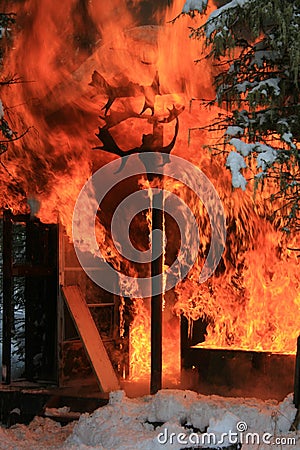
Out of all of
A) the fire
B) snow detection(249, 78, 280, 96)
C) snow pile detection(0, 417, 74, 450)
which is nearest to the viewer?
snow detection(249, 78, 280, 96)

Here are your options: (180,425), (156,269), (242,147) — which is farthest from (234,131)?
(180,425)

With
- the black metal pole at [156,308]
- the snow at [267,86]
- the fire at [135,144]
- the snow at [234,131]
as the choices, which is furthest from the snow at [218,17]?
the black metal pole at [156,308]

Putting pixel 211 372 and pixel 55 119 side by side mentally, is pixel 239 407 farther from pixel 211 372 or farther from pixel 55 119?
pixel 55 119

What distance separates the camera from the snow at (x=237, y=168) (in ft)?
20.3

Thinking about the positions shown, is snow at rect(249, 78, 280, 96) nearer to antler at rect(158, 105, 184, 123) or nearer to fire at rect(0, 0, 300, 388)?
fire at rect(0, 0, 300, 388)

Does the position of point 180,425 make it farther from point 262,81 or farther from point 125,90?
point 125,90

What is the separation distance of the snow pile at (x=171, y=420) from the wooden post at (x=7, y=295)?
2818 millimetres

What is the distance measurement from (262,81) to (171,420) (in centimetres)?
360

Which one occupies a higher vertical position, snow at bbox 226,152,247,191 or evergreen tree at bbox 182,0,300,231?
evergreen tree at bbox 182,0,300,231

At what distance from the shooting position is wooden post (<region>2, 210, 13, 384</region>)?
10008mm

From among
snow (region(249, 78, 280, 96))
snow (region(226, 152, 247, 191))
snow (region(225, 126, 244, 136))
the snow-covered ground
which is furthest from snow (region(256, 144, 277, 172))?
the snow-covered ground

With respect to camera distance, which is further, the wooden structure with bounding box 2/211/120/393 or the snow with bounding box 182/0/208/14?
the wooden structure with bounding box 2/211/120/393

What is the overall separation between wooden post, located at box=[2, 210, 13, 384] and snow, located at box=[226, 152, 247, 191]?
15.6 feet

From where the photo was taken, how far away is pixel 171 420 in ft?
23.3
